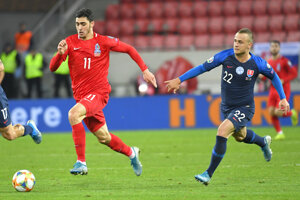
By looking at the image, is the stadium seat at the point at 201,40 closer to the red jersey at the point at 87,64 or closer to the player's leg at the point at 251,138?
the player's leg at the point at 251,138

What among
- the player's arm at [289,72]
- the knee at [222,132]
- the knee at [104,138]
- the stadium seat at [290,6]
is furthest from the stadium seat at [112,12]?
the knee at [222,132]

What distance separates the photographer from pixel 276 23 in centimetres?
2109

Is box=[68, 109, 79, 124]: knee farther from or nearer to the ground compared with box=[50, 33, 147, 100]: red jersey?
nearer to the ground

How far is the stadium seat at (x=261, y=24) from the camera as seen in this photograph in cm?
2108

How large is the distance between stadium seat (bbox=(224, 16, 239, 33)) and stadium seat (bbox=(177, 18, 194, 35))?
121 centimetres

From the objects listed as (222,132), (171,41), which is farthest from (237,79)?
(171,41)

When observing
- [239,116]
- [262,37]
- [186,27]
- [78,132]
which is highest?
[186,27]

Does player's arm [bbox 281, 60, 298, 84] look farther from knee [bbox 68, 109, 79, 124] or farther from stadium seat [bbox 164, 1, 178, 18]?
stadium seat [bbox 164, 1, 178, 18]

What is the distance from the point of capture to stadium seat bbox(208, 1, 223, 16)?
72.2ft

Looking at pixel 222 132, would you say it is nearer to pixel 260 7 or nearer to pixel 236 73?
pixel 236 73

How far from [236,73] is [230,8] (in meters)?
14.5

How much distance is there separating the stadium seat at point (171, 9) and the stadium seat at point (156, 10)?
0.19 meters

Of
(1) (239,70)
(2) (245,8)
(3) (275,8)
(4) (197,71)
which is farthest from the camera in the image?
(2) (245,8)

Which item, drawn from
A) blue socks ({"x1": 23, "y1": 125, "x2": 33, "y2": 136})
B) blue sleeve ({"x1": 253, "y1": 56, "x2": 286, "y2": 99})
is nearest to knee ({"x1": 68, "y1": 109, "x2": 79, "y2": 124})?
blue socks ({"x1": 23, "y1": 125, "x2": 33, "y2": 136})
